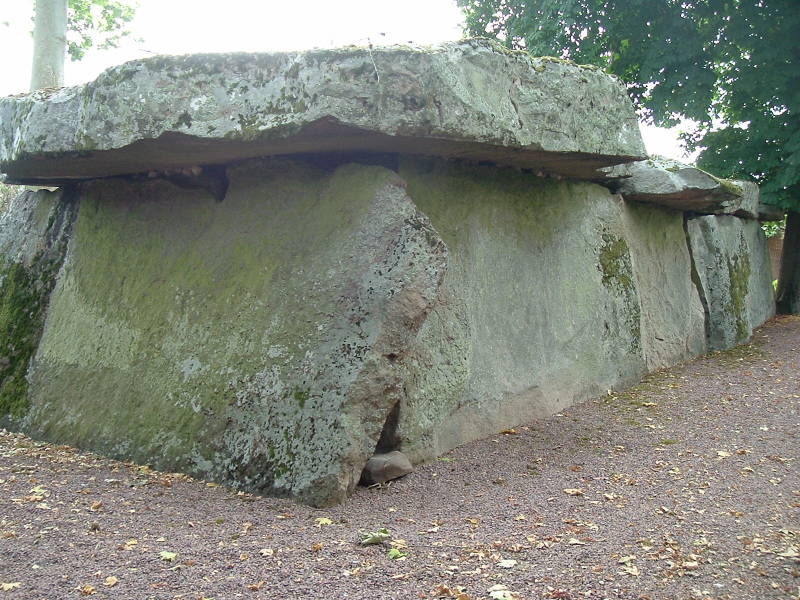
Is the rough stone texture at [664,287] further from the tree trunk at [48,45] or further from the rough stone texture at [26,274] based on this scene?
the tree trunk at [48,45]

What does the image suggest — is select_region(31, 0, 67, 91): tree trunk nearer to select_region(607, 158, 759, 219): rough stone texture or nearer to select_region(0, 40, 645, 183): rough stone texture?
select_region(0, 40, 645, 183): rough stone texture

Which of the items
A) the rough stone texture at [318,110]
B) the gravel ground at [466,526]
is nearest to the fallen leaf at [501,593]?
the gravel ground at [466,526]

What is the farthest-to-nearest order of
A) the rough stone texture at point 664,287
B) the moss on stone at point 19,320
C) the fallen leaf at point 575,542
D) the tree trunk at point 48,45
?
the tree trunk at point 48,45, the rough stone texture at point 664,287, the moss on stone at point 19,320, the fallen leaf at point 575,542

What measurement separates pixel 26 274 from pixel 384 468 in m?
3.65

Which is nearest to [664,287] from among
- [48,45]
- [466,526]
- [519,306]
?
[519,306]

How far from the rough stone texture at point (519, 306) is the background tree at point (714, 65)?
4.41m

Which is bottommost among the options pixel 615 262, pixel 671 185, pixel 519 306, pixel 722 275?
pixel 519 306

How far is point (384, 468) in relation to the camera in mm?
4414

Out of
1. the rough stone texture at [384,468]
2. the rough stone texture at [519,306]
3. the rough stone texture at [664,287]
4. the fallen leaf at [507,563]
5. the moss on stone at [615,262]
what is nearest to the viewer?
the fallen leaf at [507,563]

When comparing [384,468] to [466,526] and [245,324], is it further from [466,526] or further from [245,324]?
[245,324]

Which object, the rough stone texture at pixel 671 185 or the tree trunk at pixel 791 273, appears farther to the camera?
the tree trunk at pixel 791 273

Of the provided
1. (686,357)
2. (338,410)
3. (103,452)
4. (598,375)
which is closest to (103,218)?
(103,452)

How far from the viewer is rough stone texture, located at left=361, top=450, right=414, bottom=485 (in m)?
4.39

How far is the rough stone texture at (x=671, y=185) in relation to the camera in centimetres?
734
